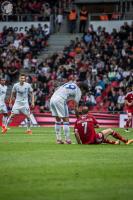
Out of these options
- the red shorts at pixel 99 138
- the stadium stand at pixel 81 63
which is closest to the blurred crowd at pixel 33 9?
the stadium stand at pixel 81 63

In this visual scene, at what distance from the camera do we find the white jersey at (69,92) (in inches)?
923

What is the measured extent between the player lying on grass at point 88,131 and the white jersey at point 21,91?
8473 millimetres

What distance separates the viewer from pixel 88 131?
73.3 feet

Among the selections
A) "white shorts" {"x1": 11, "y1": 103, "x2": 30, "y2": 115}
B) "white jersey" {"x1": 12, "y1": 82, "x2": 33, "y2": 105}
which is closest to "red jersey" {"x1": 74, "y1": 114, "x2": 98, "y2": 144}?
"white jersey" {"x1": 12, "y1": 82, "x2": 33, "y2": 105}

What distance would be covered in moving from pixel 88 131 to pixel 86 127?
9.0 inches

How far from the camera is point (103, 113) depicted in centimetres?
4000

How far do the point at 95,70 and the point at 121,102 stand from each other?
3.52 meters

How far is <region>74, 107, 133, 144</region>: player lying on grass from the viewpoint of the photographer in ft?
72.9

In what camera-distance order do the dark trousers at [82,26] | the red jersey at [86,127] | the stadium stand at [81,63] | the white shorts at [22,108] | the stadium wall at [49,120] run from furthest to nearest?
the dark trousers at [82,26] → the stadium stand at [81,63] → the stadium wall at [49,120] → the white shorts at [22,108] → the red jersey at [86,127]

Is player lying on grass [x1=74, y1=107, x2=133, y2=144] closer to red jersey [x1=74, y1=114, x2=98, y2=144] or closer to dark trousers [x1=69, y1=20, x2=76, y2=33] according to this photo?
red jersey [x1=74, y1=114, x2=98, y2=144]

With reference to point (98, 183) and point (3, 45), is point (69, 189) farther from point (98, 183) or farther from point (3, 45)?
point (3, 45)

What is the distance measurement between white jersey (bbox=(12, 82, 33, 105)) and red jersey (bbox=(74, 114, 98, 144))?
8.74m

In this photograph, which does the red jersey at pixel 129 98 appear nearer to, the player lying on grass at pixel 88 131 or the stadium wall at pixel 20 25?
the player lying on grass at pixel 88 131

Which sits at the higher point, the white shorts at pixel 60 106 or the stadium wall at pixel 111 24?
the white shorts at pixel 60 106
